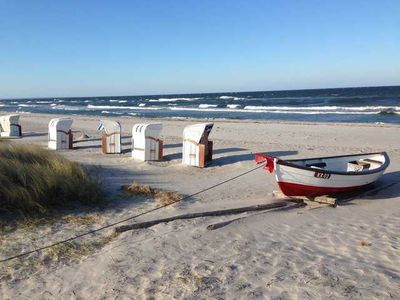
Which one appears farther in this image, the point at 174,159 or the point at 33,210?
the point at 174,159

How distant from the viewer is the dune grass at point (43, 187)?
21.6 feet

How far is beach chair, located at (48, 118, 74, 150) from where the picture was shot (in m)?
15.0

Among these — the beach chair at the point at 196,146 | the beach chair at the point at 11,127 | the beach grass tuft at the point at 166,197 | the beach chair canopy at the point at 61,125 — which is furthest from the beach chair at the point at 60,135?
the beach grass tuft at the point at 166,197

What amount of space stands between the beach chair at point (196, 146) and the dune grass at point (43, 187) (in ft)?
13.7

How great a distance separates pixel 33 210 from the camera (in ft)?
21.7

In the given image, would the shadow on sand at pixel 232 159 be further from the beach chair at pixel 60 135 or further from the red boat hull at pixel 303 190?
the beach chair at pixel 60 135

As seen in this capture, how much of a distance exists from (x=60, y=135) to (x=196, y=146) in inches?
227

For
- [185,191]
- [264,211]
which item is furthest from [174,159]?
[264,211]

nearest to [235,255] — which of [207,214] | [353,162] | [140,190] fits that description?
[207,214]

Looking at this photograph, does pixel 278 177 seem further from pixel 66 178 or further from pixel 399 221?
pixel 66 178

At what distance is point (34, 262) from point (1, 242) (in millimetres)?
780

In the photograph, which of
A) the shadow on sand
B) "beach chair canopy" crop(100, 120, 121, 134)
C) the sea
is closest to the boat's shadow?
the shadow on sand

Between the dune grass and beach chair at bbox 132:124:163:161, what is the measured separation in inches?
167

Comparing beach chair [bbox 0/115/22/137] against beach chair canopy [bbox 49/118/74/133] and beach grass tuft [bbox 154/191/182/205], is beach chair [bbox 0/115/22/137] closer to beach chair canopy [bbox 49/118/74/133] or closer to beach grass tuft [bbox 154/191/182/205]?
beach chair canopy [bbox 49/118/74/133]
